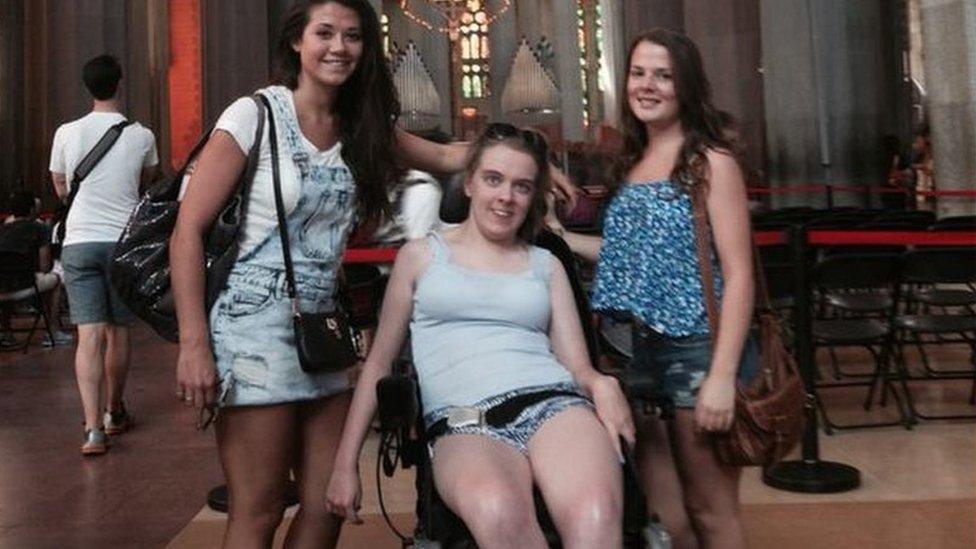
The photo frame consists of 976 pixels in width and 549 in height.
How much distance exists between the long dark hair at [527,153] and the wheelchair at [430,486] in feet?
1.80

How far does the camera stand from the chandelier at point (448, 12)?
110 ft

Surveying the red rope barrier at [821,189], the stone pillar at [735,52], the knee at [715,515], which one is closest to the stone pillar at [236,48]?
the stone pillar at [735,52]

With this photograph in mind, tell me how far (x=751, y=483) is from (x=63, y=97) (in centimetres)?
1468

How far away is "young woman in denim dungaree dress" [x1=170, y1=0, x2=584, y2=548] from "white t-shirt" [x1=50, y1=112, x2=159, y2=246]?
10.1ft

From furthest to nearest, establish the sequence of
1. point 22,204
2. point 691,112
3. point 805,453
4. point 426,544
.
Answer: point 22,204
point 805,453
point 691,112
point 426,544

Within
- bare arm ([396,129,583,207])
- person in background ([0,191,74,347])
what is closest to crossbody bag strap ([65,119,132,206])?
bare arm ([396,129,583,207])

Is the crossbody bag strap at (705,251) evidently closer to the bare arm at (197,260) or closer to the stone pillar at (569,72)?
the bare arm at (197,260)

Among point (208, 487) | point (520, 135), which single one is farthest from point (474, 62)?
point (520, 135)

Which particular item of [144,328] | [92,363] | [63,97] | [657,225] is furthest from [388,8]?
[657,225]

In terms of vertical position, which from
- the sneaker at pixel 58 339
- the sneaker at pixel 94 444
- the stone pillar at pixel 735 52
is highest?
the stone pillar at pixel 735 52

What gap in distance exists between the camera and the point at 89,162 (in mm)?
5246

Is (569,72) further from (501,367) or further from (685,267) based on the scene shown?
(501,367)

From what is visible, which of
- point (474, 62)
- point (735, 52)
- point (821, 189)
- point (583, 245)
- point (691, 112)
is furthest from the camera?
point (474, 62)

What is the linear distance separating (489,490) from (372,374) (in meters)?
0.57
